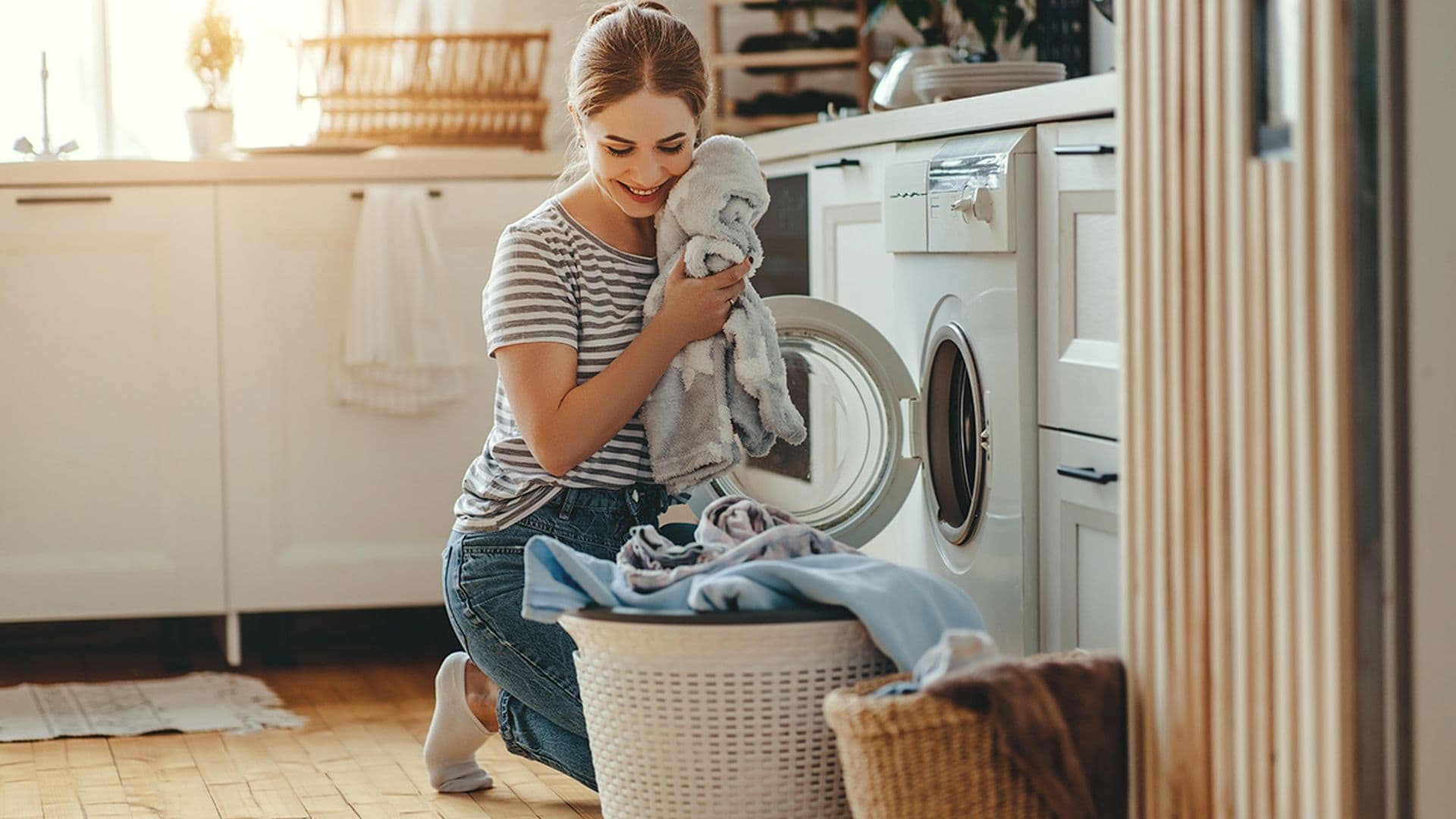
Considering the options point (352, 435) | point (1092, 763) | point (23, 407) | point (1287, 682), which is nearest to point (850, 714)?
point (1092, 763)

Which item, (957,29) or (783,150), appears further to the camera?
(957,29)

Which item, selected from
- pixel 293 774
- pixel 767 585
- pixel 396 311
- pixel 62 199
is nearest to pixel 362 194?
pixel 396 311

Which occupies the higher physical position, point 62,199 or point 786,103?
point 786,103

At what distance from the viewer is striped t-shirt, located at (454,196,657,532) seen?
1.80m

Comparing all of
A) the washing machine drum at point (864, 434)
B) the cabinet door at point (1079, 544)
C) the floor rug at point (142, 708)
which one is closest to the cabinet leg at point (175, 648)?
the floor rug at point (142, 708)

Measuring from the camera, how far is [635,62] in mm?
1797

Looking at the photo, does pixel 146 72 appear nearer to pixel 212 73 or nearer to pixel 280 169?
pixel 212 73

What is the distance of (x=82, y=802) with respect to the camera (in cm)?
221

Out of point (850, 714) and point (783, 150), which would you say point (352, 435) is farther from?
point (850, 714)

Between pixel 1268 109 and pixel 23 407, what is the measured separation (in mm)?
2350

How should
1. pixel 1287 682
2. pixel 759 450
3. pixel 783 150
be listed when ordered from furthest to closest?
1. pixel 783 150
2. pixel 759 450
3. pixel 1287 682

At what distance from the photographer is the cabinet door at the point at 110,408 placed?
2.92 meters

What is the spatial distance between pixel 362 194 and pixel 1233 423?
2.04m

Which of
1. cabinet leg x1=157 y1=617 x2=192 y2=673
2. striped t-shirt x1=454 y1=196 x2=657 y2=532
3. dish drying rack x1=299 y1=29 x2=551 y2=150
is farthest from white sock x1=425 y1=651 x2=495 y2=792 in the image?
dish drying rack x1=299 y1=29 x2=551 y2=150
